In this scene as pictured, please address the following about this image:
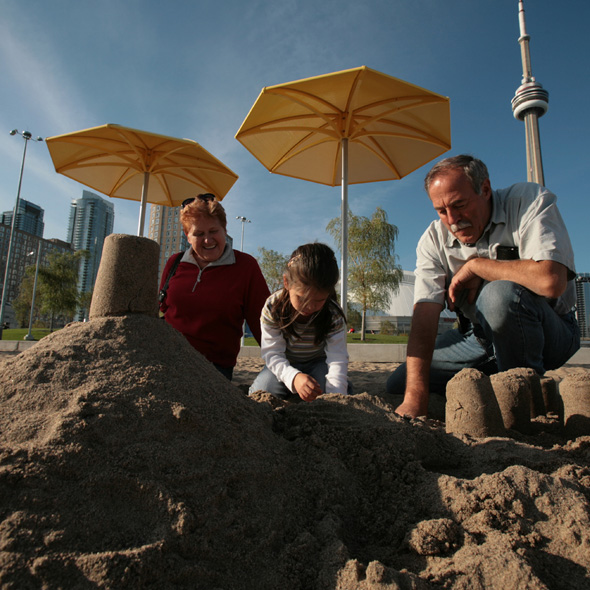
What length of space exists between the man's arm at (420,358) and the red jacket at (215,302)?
111 centimetres

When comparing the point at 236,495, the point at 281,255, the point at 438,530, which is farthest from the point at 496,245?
the point at 281,255

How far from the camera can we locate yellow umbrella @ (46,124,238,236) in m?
5.64

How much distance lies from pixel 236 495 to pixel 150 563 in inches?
10.1

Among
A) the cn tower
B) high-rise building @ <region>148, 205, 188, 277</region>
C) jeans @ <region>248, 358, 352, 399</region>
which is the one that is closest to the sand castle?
jeans @ <region>248, 358, 352, 399</region>

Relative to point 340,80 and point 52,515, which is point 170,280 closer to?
point 52,515

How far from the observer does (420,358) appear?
7.57 ft

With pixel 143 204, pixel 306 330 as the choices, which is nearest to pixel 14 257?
pixel 143 204

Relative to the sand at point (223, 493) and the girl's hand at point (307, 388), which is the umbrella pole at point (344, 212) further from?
the sand at point (223, 493)

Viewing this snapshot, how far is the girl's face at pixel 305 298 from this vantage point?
2229 millimetres

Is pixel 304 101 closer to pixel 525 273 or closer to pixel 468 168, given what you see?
pixel 468 168

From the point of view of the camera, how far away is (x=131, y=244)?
1369 millimetres

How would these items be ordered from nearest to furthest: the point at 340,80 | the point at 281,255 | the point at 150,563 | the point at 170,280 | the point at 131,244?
the point at 150,563 → the point at 131,244 → the point at 170,280 → the point at 340,80 → the point at 281,255

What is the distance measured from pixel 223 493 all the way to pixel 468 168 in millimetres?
2138

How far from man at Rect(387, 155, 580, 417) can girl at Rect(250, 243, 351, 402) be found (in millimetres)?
472
